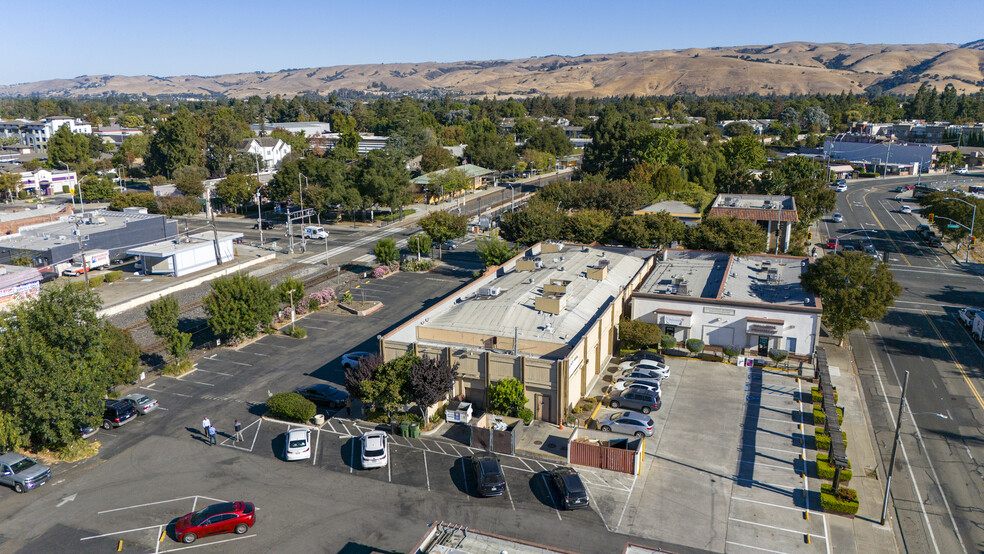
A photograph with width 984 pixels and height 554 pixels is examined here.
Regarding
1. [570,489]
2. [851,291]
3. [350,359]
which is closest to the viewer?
[570,489]

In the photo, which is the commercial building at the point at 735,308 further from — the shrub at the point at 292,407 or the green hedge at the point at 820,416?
the shrub at the point at 292,407

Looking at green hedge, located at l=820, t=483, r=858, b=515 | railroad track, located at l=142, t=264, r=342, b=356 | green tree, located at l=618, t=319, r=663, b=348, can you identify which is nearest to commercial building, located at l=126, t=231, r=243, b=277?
railroad track, located at l=142, t=264, r=342, b=356

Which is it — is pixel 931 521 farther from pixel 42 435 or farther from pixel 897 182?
pixel 897 182

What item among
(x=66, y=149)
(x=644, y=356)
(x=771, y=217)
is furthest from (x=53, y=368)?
(x=66, y=149)

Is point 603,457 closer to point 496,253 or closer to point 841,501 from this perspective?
point 841,501

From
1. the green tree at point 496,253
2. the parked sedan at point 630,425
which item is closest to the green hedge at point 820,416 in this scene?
the parked sedan at point 630,425
